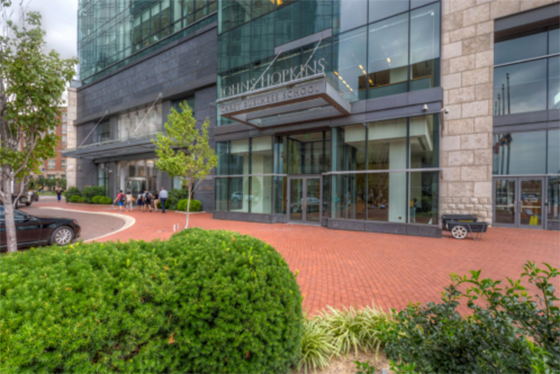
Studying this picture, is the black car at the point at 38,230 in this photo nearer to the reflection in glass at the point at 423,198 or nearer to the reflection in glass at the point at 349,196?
the reflection in glass at the point at 349,196

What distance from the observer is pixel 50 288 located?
5.60ft

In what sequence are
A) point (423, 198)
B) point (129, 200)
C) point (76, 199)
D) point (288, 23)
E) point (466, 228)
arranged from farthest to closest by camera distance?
point (76, 199) → point (129, 200) → point (288, 23) → point (423, 198) → point (466, 228)

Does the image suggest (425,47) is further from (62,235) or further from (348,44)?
(62,235)

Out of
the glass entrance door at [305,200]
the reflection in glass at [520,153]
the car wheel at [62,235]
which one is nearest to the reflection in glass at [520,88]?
the reflection in glass at [520,153]

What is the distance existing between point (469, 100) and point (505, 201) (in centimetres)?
591

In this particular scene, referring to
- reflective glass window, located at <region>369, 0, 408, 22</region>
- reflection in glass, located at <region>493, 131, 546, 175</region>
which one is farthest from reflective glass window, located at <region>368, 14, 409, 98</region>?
reflection in glass, located at <region>493, 131, 546, 175</region>

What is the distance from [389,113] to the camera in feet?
39.1

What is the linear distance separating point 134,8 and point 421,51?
31.2 m

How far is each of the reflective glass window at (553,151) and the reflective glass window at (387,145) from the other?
7.90 metres

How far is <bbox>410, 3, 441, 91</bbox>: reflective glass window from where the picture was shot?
11.5 m

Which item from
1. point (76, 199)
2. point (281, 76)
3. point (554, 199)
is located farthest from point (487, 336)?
point (76, 199)

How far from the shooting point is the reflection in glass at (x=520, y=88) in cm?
1362

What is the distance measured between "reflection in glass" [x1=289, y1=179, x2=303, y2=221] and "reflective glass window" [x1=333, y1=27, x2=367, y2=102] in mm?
5357

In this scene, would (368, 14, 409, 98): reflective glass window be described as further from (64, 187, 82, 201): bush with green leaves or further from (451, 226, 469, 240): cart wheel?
(64, 187, 82, 201): bush with green leaves
